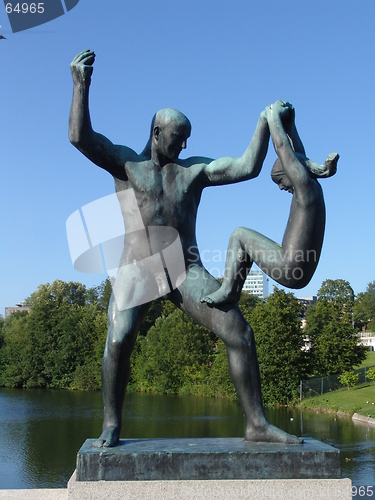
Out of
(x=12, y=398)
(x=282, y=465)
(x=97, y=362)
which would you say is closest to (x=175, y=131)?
(x=282, y=465)

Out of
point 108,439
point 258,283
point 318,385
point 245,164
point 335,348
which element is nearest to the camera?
point 108,439

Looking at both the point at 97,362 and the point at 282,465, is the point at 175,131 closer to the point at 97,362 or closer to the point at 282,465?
the point at 282,465

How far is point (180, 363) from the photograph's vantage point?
42.8 m

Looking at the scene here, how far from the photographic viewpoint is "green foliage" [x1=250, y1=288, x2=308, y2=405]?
3347 cm

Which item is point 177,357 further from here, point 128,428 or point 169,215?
point 169,215

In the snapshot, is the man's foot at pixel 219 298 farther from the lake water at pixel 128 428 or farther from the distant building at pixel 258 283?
the distant building at pixel 258 283

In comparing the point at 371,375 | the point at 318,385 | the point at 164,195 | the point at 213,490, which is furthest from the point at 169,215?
the point at 371,375

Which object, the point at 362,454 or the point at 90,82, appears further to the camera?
the point at 362,454

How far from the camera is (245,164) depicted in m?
4.77

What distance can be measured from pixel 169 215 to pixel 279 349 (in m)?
30.4

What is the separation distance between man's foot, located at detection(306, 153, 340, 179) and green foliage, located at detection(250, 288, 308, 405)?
97.1 feet

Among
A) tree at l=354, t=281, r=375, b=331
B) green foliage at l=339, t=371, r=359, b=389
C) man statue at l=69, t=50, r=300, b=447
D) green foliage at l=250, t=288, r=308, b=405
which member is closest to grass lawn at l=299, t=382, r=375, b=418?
green foliage at l=339, t=371, r=359, b=389

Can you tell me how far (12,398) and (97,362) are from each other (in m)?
8.58

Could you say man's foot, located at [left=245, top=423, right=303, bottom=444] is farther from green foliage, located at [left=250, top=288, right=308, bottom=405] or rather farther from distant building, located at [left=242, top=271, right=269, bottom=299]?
green foliage, located at [left=250, top=288, right=308, bottom=405]
